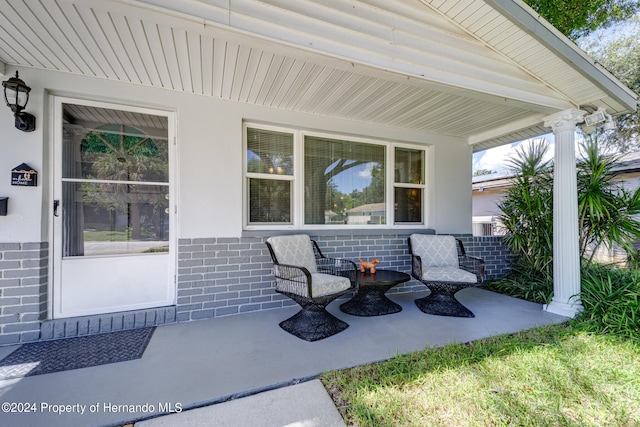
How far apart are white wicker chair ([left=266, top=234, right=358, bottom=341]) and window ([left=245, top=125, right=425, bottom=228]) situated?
0.60m

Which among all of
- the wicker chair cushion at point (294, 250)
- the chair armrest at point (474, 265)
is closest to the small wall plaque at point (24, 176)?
the wicker chair cushion at point (294, 250)

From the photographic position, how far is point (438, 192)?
473cm

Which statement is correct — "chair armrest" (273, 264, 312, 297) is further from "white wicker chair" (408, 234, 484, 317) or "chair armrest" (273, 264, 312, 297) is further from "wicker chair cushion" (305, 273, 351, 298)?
"white wicker chair" (408, 234, 484, 317)

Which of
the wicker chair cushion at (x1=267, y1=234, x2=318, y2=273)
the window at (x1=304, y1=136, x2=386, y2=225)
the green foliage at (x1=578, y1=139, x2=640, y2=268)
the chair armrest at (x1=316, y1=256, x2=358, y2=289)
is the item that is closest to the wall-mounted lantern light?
the wicker chair cushion at (x1=267, y1=234, x2=318, y2=273)

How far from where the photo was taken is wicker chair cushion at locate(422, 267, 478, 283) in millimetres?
3329

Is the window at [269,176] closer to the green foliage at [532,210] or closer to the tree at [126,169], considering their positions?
the tree at [126,169]

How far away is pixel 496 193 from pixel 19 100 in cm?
1147

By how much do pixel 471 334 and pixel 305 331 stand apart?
5.77ft

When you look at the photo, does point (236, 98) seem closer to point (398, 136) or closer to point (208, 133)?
point (208, 133)

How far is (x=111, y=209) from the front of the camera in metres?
3.01

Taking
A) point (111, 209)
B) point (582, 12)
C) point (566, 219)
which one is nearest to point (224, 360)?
point (111, 209)

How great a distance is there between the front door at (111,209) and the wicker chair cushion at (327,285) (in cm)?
178

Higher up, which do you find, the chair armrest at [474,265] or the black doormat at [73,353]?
the chair armrest at [474,265]

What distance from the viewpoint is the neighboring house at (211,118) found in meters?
2.17
